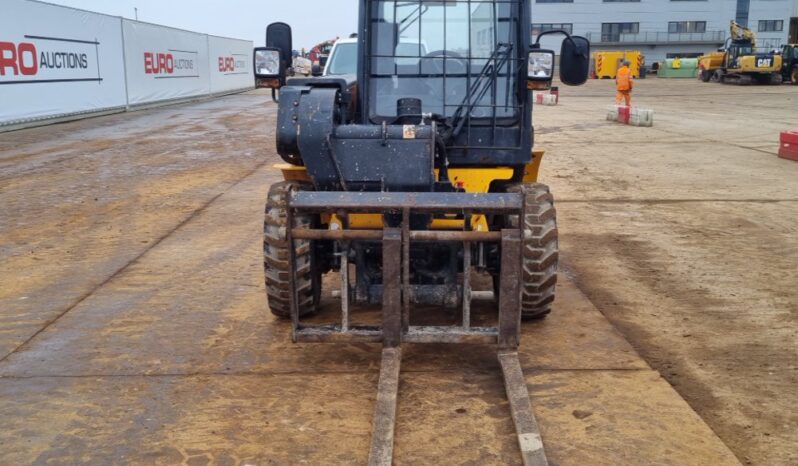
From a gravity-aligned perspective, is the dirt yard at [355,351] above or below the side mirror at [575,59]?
below

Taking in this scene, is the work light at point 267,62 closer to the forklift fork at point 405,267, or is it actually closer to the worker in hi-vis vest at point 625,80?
the forklift fork at point 405,267

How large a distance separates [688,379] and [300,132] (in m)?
2.87

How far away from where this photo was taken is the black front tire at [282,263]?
206 inches

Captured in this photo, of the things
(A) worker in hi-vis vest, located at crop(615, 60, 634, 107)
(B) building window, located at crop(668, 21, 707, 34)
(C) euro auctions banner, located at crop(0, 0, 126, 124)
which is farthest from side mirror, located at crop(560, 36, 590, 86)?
(B) building window, located at crop(668, 21, 707, 34)

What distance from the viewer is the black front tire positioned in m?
5.24

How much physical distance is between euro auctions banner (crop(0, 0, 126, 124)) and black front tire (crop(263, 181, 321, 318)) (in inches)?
625

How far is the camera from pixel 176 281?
692 cm

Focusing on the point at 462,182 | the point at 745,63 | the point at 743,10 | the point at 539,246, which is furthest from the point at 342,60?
the point at 743,10

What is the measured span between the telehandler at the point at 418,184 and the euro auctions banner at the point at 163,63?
2299 cm

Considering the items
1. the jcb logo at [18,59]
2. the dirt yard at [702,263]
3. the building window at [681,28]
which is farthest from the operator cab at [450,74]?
the building window at [681,28]

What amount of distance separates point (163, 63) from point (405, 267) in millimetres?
28462

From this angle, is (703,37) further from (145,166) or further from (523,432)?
(523,432)

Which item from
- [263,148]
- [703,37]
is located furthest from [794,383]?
[703,37]

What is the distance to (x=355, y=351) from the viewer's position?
5.21 meters
